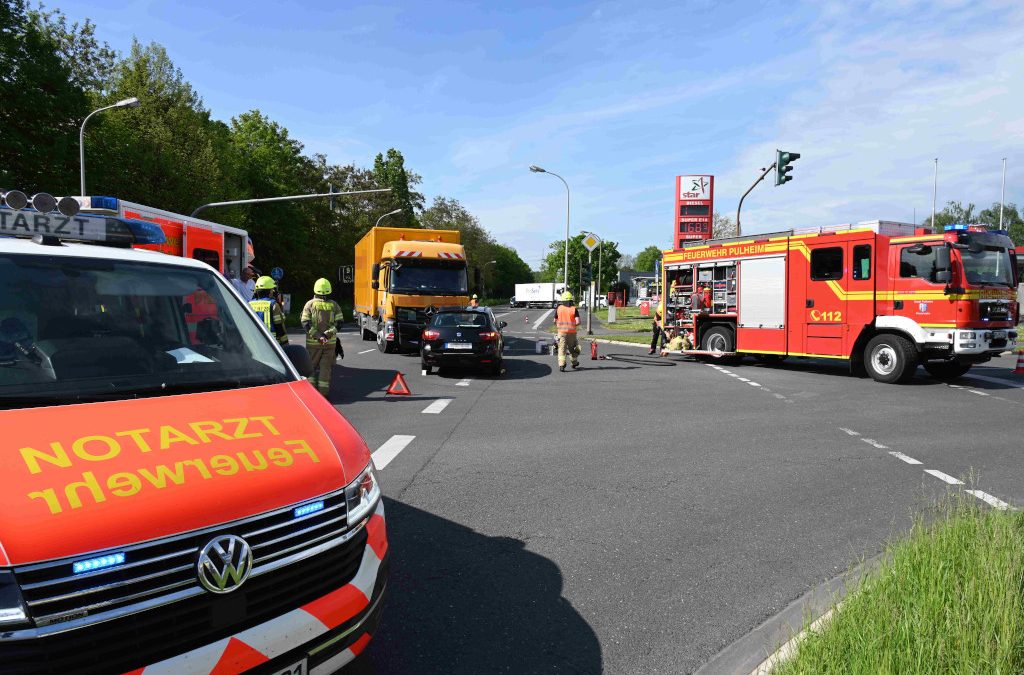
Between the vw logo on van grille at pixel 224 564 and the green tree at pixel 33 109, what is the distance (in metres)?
30.5

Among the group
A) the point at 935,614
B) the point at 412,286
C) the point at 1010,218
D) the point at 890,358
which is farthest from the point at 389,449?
the point at 1010,218

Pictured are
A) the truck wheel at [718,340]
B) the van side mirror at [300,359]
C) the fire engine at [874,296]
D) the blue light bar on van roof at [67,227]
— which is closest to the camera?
the van side mirror at [300,359]

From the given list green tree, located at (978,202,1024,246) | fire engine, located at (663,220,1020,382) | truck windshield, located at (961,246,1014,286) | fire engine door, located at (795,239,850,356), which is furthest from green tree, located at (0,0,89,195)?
green tree, located at (978,202,1024,246)

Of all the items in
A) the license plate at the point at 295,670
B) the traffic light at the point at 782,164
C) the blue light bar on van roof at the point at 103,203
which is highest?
the traffic light at the point at 782,164

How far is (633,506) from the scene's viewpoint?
5.38 meters

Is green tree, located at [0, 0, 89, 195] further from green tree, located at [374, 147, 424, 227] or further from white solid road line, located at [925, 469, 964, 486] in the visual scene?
green tree, located at [374, 147, 424, 227]

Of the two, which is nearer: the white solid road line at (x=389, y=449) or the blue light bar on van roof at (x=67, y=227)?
the blue light bar on van roof at (x=67, y=227)

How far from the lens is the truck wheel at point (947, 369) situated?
14.5m

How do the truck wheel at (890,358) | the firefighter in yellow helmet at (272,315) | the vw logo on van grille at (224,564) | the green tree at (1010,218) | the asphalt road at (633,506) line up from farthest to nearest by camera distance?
the green tree at (1010,218)
the truck wheel at (890,358)
the firefighter in yellow helmet at (272,315)
the asphalt road at (633,506)
the vw logo on van grille at (224,564)

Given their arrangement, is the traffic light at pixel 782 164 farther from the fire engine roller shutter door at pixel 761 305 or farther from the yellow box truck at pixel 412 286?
the yellow box truck at pixel 412 286

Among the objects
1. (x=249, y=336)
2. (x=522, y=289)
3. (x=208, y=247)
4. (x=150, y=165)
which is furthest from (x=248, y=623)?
(x=522, y=289)

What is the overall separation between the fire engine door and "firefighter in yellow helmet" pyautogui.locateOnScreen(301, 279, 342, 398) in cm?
1043

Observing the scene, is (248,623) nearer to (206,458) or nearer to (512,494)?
(206,458)

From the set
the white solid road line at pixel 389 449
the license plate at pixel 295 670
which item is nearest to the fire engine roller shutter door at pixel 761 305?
the white solid road line at pixel 389 449
